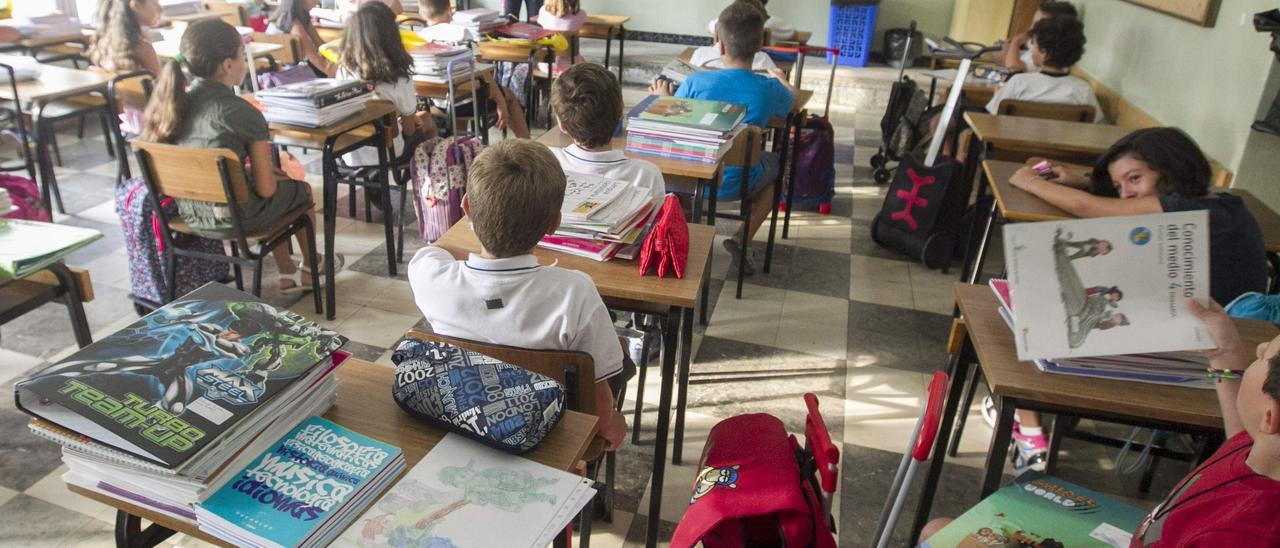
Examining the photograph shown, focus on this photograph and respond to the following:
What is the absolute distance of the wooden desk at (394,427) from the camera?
114 centimetres

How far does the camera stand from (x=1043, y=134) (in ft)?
10.0

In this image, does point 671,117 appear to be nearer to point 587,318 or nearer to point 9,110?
point 587,318

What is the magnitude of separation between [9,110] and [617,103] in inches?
121

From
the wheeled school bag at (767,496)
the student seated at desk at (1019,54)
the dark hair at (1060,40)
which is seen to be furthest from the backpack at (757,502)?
the student seated at desk at (1019,54)

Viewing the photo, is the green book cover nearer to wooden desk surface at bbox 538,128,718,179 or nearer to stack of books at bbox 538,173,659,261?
wooden desk surface at bbox 538,128,718,179

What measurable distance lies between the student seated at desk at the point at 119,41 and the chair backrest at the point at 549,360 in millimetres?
3420

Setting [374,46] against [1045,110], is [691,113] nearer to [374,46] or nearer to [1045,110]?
[374,46]

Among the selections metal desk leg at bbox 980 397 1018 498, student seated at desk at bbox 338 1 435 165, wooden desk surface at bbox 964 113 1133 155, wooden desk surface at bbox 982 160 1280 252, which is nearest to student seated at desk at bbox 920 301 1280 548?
metal desk leg at bbox 980 397 1018 498

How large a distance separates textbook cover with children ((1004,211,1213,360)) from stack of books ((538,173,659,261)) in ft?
2.65

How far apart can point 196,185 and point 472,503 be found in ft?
6.43

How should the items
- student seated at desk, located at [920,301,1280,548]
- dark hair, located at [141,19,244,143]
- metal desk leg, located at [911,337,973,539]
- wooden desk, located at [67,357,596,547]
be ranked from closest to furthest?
student seated at desk, located at [920,301,1280,548], wooden desk, located at [67,357,596,547], metal desk leg, located at [911,337,973,539], dark hair, located at [141,19,244,143]

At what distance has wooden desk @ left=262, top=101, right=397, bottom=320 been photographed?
112 inches

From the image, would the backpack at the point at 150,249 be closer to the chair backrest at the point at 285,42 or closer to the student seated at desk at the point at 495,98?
the student seated at desk at the point at 495,98

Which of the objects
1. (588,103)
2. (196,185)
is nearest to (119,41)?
(196,185)
